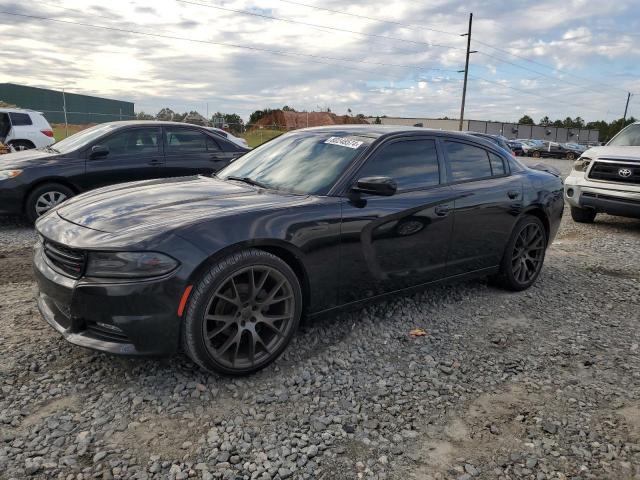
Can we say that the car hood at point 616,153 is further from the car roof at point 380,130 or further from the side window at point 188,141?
the side window at point 188,141

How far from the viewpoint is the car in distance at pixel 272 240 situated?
265 cm

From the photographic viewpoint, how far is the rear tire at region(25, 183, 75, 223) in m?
6.49

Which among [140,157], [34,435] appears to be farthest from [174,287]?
[140,157]

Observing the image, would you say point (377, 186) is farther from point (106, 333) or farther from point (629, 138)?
point (629, 138)

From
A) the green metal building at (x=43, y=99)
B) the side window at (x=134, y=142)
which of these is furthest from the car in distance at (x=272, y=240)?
the green metal building at (x=43, y=99)

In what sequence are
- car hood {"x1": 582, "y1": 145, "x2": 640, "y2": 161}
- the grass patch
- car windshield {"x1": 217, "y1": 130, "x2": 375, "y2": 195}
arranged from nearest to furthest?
car windshield {"x1": 217, "y1": 130, "x2": 375, "y2": 195}
car hood {"x1": 582, "y1": 145, "x2": 640, "y2": 161}
the grass patch

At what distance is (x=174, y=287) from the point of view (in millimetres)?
2631

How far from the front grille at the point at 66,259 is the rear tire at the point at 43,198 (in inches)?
157

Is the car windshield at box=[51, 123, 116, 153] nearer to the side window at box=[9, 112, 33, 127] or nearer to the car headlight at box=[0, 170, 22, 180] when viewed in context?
the car headlight at box=[0, 170, 22, 180]

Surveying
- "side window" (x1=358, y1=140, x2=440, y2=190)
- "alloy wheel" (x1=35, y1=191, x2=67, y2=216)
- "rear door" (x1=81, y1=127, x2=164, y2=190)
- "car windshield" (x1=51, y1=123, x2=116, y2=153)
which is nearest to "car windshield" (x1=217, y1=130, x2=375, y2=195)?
"side window" (x1=358, y1=140, x2=440, y2=190)

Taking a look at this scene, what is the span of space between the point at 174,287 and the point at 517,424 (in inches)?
80.0

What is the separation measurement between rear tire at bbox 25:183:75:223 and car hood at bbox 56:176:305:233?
3.54 meters

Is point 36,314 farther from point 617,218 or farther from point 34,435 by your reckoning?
point 617,218

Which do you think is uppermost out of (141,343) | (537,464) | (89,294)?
(89,294)
